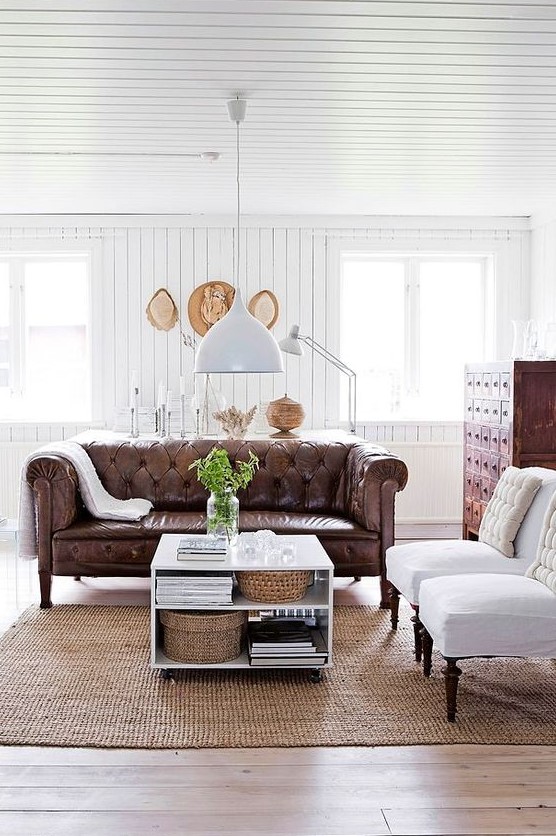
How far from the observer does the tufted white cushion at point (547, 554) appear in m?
3.44

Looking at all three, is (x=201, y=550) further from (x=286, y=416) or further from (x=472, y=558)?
(x=286, y=416)

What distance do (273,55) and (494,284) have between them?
13.2ft

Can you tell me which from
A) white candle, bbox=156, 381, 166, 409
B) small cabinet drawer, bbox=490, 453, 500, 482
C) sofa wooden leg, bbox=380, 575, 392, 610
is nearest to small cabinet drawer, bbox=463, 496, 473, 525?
small cabinet drawer, bbox=490, 453, 500, 482

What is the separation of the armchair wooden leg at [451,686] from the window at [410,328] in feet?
12.5

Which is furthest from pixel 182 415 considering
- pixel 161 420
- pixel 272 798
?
pixel 272 798

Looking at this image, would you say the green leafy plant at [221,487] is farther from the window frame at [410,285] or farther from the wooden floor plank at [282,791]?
the window frame at [410,285]

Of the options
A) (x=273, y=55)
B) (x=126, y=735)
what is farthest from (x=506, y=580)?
(x=273, y=55)

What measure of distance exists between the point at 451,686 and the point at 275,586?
2.71 feet

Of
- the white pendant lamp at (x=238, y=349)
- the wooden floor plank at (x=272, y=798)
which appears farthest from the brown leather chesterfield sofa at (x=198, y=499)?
the wooden floor plank at (x=272, y=798)

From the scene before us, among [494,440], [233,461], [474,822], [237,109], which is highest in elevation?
[237,109]

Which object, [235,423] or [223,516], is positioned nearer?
[223,516]

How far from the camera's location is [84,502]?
4.95m

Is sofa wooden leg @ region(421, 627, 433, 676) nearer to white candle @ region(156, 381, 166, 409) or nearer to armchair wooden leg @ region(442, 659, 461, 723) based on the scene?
armchair wooden leg @ region(442, 659, 461, 723)

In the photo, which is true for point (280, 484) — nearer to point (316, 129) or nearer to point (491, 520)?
point (491, 520)
